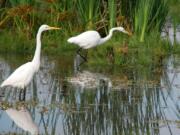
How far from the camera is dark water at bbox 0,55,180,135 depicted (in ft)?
30.4

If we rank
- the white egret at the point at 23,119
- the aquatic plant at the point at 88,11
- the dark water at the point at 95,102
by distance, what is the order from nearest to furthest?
the white egret at the point at 23,119 < the dark water at the point at 95,102 < the aquatic plant at the point at 88,11

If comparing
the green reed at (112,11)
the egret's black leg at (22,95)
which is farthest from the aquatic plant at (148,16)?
the egret's black leg at (22,95)

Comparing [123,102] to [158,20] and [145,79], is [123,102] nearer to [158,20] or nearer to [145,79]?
[145,79]

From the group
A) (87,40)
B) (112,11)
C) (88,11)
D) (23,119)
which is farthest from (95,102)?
(88,11)

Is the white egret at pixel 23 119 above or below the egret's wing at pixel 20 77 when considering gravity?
below

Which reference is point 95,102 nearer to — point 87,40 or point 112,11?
point 87,40

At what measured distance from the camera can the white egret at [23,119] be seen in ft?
29.7

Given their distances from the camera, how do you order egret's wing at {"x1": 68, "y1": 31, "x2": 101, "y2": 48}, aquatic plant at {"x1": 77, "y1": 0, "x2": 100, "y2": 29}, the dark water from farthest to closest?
aquatic plant at {"x1": 77, "y1": 0, "x2": 100, "y2": 29} < egret's wing at {"x1": 68, "y1": 31, "x2": 101, "y2": 48} < the dark water

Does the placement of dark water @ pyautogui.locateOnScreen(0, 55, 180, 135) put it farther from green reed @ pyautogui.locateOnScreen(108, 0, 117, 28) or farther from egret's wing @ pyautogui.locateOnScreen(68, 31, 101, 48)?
green reed @ pyautogui.locateOnScreen(108, 0, 117, 28)

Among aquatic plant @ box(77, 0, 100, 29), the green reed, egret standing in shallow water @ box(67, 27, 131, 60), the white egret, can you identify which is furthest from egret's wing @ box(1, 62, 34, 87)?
aquatic plant @ box(77, 0, 100, 29)

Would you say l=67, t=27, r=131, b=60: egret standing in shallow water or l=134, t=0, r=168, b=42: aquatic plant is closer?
l=67, t=27, r=131, b=60: egret standing in shallow water

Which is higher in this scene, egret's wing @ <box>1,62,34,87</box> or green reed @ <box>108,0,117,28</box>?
green reed @ <box>108,0,117,28</box>

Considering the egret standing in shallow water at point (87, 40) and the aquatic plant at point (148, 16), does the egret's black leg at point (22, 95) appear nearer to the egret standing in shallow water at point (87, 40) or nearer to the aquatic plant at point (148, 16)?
the egret standing in shallow water at point (87, 40)

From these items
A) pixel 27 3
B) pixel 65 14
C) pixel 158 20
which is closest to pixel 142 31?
pixel 158 20
